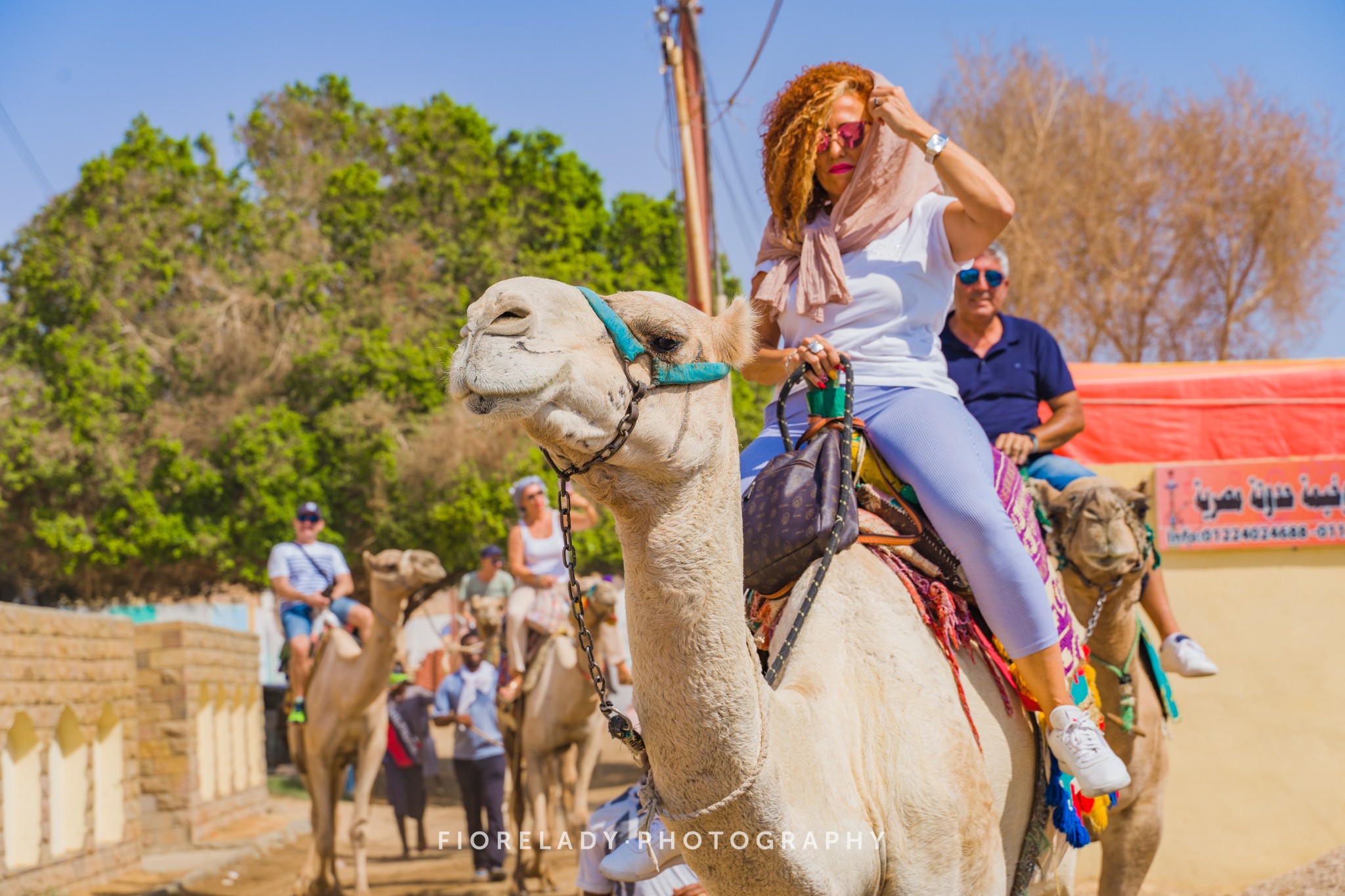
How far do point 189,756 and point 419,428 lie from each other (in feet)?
27.7

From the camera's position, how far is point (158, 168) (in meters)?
22.3

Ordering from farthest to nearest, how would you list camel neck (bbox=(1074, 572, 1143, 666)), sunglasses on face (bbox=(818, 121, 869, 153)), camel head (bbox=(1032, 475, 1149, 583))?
camel neck (bbox=(1074, 572, 1143, 666)), camel head (bbox=(1032, 475, 1149, 583)), sunglasses on face (bbox=(818, 121, 869, 153))

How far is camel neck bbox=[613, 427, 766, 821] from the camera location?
2.37 meters

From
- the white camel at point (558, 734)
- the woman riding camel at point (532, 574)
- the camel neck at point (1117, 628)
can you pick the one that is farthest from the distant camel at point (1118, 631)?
the woman riding camel at point (532, 574)

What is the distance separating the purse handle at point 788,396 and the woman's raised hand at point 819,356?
25 mm

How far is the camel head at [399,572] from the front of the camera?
9.38 metres

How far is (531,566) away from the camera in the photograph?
990 centimetres

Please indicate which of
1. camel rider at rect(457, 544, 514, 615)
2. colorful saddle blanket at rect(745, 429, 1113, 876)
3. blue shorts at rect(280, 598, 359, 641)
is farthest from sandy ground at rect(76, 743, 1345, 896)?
colorful saddle blanket at rect(745, 429, 1113, 876)

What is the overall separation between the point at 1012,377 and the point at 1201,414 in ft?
15.1

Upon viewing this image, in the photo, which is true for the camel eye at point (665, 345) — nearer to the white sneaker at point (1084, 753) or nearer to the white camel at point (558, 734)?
the white sneaker at point (1084, 753)

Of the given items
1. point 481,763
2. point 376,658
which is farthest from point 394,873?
point 376,658

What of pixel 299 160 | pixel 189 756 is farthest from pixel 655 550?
pixel 299 160

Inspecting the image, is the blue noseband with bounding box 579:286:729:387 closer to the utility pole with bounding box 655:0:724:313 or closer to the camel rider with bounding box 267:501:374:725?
the camel rider with bounding box 267:501:374:725

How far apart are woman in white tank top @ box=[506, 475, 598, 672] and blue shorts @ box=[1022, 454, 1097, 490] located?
4988 millimetres
